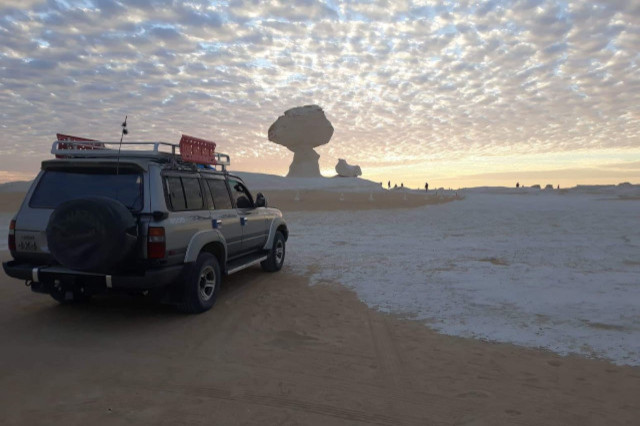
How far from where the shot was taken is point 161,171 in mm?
5570

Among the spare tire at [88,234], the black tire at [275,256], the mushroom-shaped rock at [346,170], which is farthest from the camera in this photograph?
the mushroom-shaped rock at [346,170]

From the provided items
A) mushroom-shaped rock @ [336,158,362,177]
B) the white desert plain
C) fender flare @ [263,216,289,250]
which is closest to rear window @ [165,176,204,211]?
the white desert plain

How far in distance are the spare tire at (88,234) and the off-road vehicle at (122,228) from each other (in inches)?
0.4

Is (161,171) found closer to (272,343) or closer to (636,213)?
(272,343)

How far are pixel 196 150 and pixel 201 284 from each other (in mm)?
1913

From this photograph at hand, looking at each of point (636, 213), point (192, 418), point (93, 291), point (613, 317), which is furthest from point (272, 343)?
point (636, 213)

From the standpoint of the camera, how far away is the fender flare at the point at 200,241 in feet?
18.5

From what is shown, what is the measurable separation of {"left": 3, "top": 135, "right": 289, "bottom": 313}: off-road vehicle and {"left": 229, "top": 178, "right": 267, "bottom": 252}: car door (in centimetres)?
89

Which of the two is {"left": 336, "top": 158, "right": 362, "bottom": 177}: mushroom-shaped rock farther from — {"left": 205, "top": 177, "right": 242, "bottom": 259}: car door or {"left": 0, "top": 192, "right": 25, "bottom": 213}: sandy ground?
{"left": 205, "top": 177, "right": 242, "bottom": 259}: car door

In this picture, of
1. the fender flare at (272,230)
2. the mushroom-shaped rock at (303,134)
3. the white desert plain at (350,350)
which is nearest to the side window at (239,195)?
the fender flare at (272,230)

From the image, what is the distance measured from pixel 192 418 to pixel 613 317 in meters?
5.31

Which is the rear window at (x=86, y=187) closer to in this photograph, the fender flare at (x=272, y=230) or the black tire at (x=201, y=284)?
the black tire at (x=201, y=284)

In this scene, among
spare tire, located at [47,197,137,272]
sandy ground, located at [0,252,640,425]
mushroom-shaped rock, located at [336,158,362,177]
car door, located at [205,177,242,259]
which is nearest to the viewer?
sandy ground, located at [0,252,640,425]

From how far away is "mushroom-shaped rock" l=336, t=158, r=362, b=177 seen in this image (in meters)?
71.7
